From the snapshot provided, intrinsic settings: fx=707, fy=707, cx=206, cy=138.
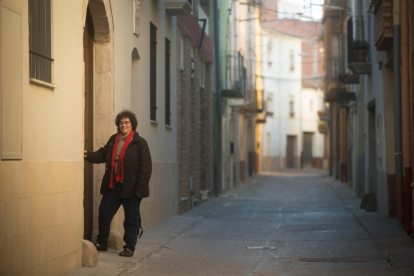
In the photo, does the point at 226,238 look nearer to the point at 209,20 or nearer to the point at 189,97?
the point at 189,97

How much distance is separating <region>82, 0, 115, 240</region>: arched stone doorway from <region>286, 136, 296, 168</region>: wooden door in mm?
51216

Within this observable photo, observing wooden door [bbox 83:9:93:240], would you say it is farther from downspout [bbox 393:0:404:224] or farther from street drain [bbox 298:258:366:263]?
downspout [bbox 393:0:404:224]

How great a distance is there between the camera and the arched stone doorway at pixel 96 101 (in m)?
10.0

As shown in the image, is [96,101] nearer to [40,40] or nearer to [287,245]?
[40,40]

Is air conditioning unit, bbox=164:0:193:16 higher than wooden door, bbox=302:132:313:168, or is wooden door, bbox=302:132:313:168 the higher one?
air conditioning unit, bbox=164:0:193:16

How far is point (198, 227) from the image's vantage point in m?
14.0

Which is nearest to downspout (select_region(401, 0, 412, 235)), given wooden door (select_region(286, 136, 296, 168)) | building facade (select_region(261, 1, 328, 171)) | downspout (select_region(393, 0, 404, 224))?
downspout (select_region(393, 0, 404, 224))

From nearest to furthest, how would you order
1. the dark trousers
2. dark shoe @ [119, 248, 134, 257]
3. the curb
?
the curb
the dark trousers
dark shoe @ [119, 248, 134, 257]

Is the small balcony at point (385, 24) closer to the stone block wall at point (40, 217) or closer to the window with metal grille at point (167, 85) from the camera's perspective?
the window with metal grille at point (167, 85)

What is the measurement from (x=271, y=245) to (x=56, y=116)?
491 cm

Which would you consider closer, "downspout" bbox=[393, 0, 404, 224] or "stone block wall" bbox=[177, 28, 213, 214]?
"downspout" bbox=[393, 0, 404, 224]

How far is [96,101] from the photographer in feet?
33.3

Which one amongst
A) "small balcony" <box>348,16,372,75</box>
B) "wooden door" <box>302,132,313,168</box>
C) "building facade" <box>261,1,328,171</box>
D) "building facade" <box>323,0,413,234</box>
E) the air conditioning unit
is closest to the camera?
"building facade" <box>323,0,413,234</box>

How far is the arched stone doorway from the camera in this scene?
10.0m
